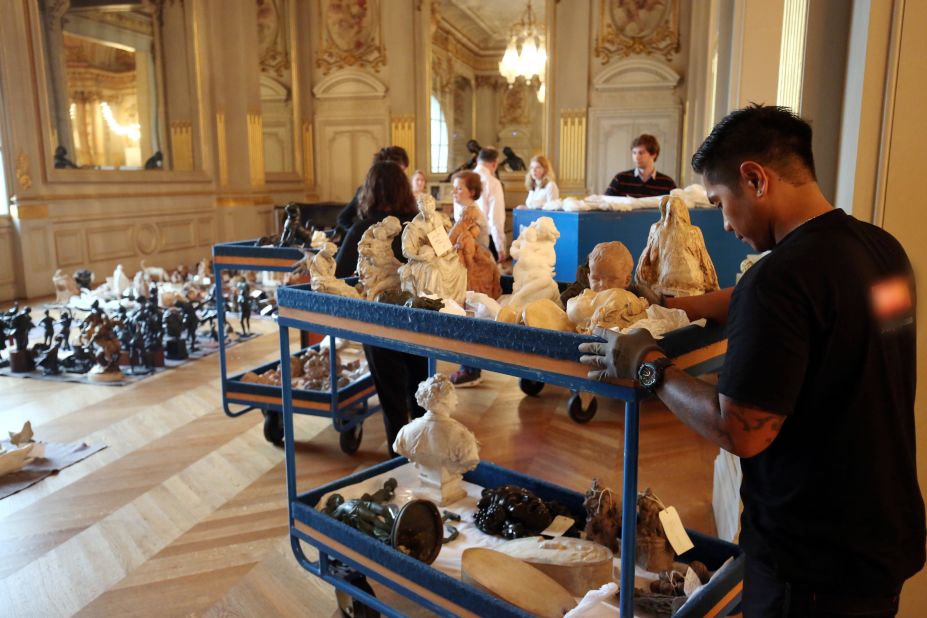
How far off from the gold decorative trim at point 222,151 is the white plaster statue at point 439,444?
41.0 ft

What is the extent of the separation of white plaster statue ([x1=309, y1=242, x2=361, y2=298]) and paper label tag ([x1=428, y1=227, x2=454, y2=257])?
1.25 feet

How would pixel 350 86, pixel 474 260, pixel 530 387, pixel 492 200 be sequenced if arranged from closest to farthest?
pixel 474 260 < pixel 530 387 < pixel 492 200 < pixel 350 86

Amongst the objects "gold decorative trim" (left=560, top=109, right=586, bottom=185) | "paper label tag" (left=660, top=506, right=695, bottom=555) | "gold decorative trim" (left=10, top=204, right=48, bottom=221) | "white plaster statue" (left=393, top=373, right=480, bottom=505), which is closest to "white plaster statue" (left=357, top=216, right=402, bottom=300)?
"white plaster statue" (left=393, top=373, right=480, bottom=505)

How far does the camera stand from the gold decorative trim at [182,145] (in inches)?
532

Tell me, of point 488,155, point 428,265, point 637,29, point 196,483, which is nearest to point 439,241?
point 428,265

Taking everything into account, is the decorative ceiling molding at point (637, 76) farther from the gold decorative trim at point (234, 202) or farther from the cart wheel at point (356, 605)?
the cart wheel at point (356, 605)

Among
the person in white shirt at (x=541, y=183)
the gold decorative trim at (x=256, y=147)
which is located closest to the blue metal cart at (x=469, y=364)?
the person in white shirt at (x=541, y=183)

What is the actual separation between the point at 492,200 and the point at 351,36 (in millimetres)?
9020

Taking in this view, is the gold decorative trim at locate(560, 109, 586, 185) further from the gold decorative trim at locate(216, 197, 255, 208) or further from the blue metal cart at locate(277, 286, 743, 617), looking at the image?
the blue metal cart at locate(277, 286, 743, 617)

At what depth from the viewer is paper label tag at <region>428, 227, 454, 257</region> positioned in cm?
271

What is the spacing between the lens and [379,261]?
297cm

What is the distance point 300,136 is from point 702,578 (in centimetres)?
1428

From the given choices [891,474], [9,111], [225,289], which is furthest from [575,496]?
[9,111]

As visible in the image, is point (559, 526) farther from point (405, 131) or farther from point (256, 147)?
point (256, 147)
